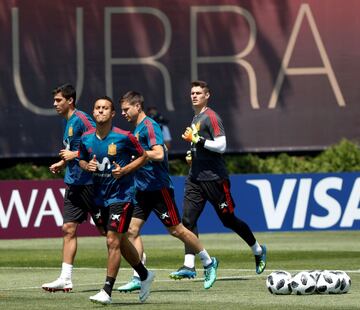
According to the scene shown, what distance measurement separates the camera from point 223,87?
36156mm

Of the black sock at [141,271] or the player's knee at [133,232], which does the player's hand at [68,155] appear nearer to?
the player's knee at [133,232]

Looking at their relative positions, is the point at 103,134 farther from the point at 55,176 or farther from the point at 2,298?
the point at 55,176

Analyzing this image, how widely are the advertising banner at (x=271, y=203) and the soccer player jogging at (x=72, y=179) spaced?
10.2 metres

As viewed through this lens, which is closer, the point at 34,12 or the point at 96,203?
the point at 96,203

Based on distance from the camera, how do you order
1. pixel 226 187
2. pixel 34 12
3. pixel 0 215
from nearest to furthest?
1. pixel 226 187
2. pixel 0 215
3. pixel 34 12

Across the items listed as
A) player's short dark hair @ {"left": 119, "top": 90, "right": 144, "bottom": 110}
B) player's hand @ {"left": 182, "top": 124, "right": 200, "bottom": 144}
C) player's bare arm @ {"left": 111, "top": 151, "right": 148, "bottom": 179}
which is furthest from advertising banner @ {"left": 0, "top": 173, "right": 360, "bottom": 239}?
player's bare arm @ {"left": 111, "top": 151, "right": 148, "bottom": 179}

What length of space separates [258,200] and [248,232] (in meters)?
9.71

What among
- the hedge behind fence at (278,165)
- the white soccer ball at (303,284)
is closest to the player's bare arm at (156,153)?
the white soccer ball at (303,284)

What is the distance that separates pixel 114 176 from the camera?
15.1m

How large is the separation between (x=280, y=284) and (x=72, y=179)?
2.91 meters

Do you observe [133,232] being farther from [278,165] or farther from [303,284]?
[278,165]

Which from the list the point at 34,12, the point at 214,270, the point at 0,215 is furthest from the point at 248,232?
the point at 34,12

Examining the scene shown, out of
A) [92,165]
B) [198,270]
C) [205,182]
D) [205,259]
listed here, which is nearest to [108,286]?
[92,165]

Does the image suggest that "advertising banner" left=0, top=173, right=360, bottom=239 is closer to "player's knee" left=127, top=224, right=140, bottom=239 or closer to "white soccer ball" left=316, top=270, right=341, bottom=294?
"player's knee" left=127, top=224, right=140, bottom=239
